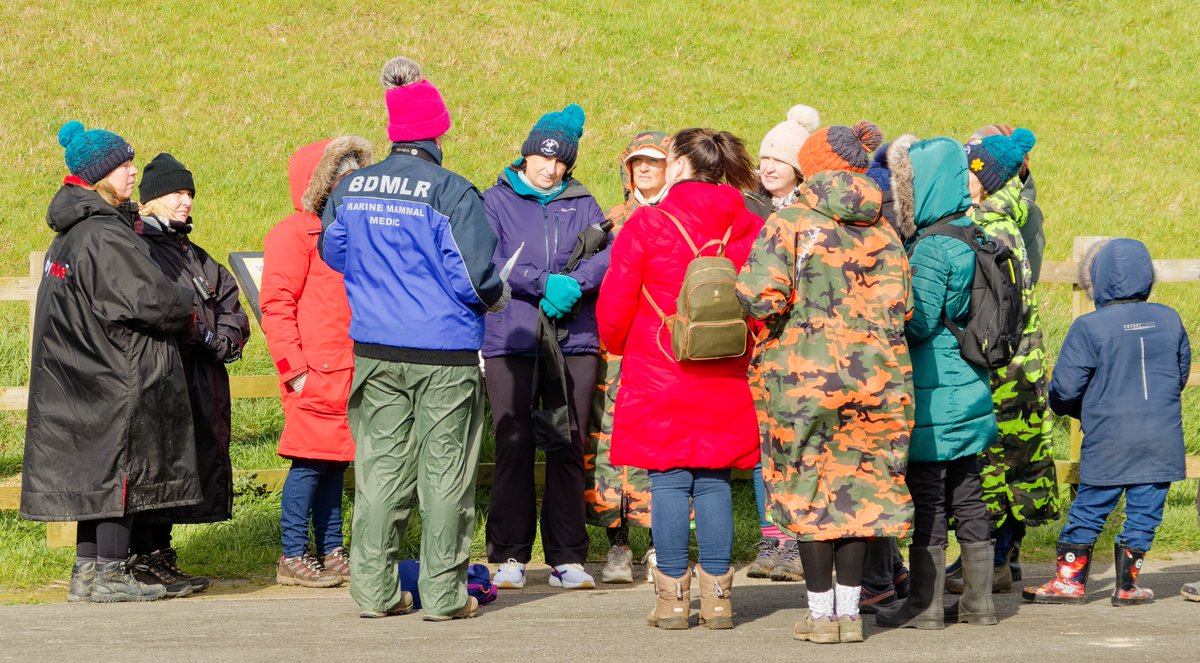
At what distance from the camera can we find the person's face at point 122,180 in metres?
6.58

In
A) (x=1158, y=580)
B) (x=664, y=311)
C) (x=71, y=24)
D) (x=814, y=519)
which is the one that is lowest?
(x=1158, y=580)

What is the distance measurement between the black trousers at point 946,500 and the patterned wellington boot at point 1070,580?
2.86ft

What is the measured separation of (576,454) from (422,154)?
1936mm

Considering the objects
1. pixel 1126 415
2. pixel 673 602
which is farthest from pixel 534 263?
pixel 1126 415

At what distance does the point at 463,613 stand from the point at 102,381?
1.98 m

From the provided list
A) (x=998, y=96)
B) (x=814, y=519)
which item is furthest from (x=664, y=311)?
(x=998, y=96)

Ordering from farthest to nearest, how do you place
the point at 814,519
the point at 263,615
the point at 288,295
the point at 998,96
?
the point at 998,96 → the point at 288,295 → the point at 263,615 → the point at 814,519

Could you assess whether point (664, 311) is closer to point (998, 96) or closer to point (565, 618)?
point (565, 618)

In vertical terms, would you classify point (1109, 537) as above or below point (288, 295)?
below

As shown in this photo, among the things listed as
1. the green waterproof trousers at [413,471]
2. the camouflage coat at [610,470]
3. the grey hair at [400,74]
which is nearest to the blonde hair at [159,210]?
the grey hair at [400,74]

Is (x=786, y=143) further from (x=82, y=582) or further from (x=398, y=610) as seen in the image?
(x=82, y=582)

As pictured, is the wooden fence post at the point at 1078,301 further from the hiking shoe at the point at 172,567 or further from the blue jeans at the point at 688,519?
the hiking shoe at the point at 172,567

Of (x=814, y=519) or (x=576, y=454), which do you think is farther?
(x=576, y=454)

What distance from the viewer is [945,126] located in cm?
1783
